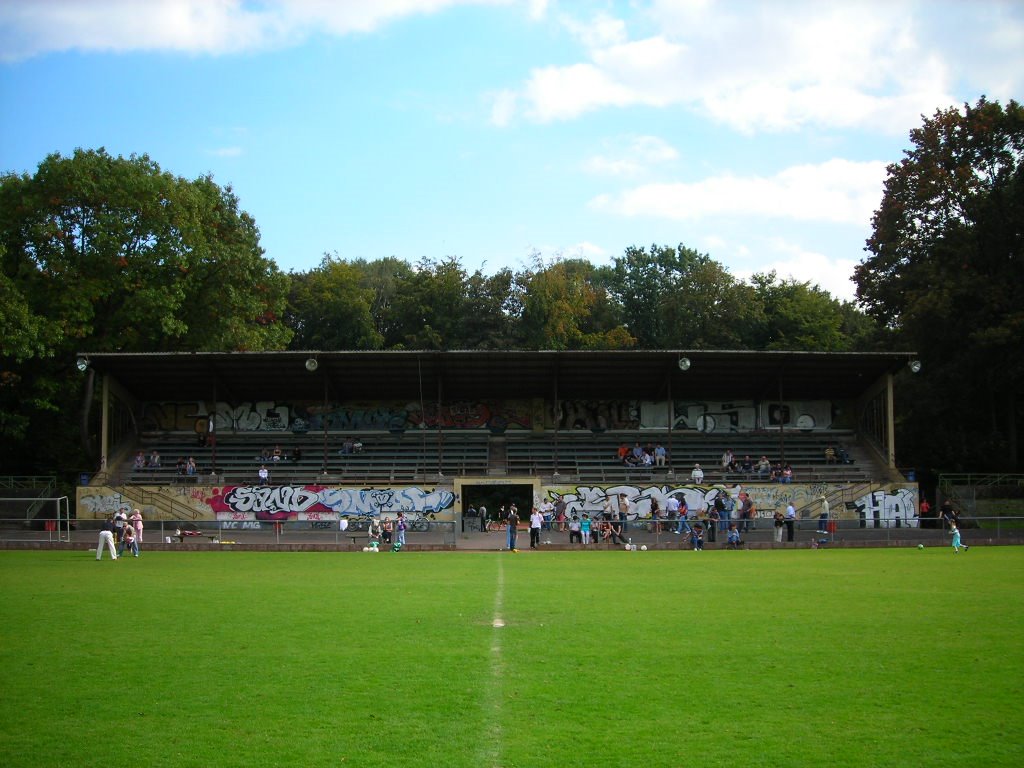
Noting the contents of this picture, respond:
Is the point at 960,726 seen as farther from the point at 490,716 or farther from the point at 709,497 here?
the point at 709,497

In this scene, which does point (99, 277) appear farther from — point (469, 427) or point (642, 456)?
point (642, 456)

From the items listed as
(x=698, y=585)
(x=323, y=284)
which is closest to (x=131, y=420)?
(x=323, y=284)

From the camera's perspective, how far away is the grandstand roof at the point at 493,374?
1826 inches

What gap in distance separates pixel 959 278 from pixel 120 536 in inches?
1524

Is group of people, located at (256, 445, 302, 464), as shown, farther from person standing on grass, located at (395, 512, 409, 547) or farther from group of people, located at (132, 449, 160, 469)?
person standing on grass, located at (395, 512, 409, 547)

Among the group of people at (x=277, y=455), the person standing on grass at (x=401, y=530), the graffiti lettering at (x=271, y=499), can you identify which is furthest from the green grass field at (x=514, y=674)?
the group of people at (x=277, y=455)

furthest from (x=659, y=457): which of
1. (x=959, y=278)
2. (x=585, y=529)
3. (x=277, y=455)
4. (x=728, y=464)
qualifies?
(x=277, y=455)

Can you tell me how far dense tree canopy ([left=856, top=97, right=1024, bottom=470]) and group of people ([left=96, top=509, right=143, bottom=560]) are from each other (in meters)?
35.9

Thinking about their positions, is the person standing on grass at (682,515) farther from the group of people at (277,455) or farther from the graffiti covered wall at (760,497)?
the group of people at (277,455)

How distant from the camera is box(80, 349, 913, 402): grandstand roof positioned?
1826 inches

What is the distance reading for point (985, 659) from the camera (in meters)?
12.1

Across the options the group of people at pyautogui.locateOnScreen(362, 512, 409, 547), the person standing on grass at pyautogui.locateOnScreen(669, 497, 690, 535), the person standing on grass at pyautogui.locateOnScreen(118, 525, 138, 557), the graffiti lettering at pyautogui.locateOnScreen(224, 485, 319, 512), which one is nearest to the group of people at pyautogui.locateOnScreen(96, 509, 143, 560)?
the person standing on grass at pyautogui.locateOnScreen(118, 525, 138, 557)

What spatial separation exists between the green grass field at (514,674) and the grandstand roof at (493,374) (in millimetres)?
26316

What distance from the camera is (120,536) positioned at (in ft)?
105
